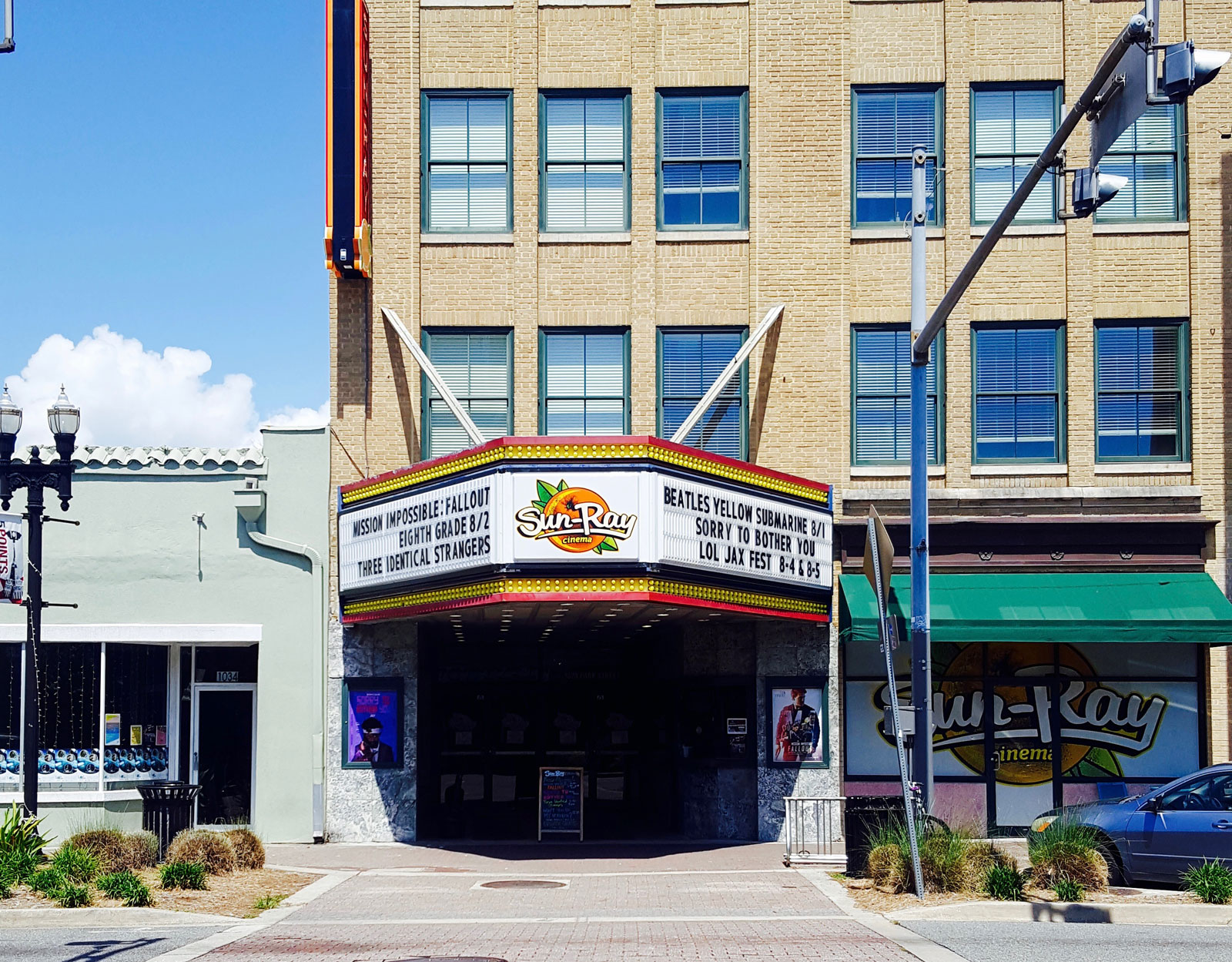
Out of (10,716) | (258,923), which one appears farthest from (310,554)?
(258,923)

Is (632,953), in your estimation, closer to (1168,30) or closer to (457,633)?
(457,633)

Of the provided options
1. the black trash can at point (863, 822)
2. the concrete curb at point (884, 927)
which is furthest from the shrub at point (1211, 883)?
the concrete curb at point (884, 927)

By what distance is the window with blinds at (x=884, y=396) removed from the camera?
22.8 meters

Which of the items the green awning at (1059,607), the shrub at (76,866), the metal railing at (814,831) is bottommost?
the metal railing at (814,831)

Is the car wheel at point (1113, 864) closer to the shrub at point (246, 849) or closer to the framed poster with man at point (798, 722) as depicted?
the framed poster with man at point (798, 722)

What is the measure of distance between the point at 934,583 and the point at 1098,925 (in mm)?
8359

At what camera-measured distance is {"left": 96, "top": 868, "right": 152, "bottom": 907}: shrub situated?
14844mm

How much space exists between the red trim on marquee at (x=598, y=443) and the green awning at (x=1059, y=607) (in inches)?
81.0

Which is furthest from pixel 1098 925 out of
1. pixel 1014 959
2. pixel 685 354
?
pixel 685 354

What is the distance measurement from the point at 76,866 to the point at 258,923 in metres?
2.70

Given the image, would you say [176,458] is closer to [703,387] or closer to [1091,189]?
[703,387]

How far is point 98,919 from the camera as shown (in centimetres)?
1432

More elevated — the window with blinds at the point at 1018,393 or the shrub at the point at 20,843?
the window with blinds at the point at 1018,393

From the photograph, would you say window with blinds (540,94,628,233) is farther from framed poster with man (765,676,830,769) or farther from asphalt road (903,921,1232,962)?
asphalt road (903,921,1232,962)
